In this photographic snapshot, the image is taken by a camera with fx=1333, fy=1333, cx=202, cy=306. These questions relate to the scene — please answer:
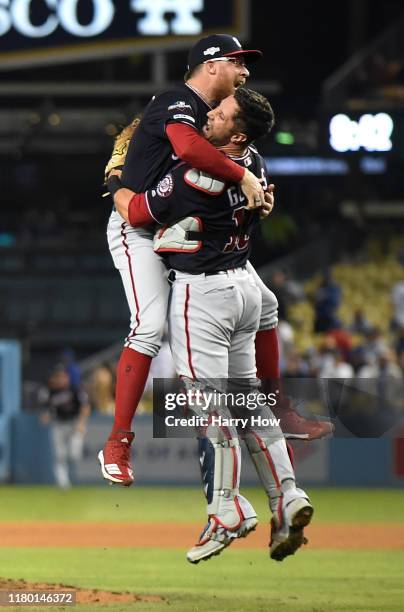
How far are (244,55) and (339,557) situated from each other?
16.5 ft

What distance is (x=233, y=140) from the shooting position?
5.93 m

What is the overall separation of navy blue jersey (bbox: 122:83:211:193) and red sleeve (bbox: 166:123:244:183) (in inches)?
2.9

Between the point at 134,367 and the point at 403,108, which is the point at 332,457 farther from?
the point at 134,367

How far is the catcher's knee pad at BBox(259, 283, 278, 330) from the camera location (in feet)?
20.7

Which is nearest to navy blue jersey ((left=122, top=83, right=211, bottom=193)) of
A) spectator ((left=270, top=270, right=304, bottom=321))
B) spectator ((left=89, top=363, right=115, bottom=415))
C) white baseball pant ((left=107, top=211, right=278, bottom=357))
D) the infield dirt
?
white baseball pant ((left=107, top=211, right=278, bottom=357))

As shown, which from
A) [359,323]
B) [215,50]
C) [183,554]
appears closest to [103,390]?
[359,323]

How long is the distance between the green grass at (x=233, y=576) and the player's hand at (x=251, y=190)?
190cm

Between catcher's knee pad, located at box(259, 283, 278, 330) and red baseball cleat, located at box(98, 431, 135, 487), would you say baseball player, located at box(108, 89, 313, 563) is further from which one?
red baseball cleat, located at box(98, 431, 135, 487)

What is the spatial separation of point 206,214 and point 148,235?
0.36 metres

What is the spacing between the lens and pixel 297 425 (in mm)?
6227


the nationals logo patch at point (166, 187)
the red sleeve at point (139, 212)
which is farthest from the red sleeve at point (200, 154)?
the red sleeve at point (139, 212)

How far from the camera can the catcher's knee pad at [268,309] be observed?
631 centimetres

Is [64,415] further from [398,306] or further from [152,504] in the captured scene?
[398,306]

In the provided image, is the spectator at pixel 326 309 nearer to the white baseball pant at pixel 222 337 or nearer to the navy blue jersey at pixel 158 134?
the white baseball pant at pixel 222 337
